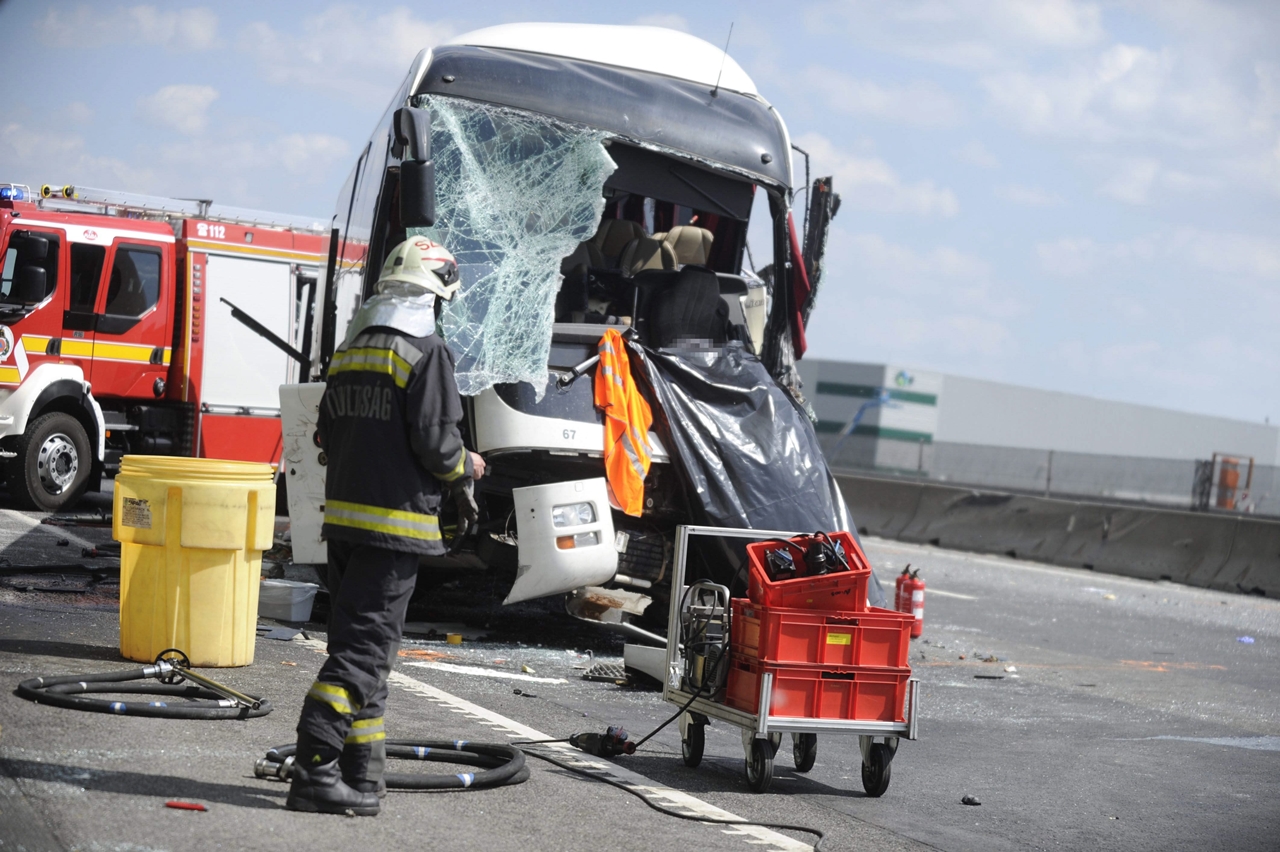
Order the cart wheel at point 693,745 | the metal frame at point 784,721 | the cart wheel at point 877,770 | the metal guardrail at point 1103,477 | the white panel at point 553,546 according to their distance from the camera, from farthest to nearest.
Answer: the metal guardrail at point 1103,477
the white panel at point 553,546
the cart wheel at point 693,745
the cart wheel at point 877,770
the metal frame at point 784,721

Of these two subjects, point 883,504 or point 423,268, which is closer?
point 423,268

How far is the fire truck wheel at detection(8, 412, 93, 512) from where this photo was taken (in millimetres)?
13781

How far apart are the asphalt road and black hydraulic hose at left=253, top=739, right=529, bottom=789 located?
2.0 inches

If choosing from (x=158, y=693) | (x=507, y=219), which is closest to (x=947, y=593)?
(x=507, y=219)

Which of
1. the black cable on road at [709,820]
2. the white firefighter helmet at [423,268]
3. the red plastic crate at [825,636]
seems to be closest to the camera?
the white firefighter helmet at [423,268]

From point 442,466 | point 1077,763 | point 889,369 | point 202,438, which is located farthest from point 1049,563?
point 889,369

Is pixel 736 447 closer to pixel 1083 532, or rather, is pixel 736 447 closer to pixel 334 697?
pixel 334 697

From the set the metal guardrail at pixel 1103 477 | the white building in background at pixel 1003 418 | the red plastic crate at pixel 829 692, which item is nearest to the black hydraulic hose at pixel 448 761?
the red plastic crate at pixel 829 692

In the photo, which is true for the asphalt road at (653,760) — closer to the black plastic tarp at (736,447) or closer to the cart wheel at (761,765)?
the cart wheel at (761,765)

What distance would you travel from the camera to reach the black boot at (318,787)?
4.70m

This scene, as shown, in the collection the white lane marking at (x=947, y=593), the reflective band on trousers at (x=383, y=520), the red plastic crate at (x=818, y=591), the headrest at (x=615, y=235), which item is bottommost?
the white lane marking at (x=947, y=593)

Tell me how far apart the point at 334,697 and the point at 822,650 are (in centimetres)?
212

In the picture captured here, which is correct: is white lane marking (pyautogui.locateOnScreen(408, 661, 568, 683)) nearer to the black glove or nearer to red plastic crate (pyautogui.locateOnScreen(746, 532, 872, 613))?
red plastic crate (pyautogui.locateOnScreen(746, 532, 872, 613))

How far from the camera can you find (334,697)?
15.5ft
